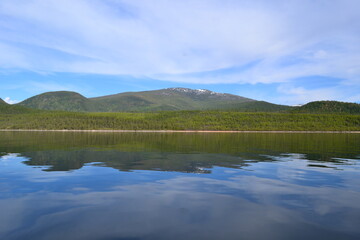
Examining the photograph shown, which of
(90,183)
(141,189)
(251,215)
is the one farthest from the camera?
(90,183)

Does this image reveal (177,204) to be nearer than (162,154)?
Yes

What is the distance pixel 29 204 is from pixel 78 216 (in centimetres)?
416

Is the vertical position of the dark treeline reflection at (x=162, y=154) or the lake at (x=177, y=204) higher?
the dark treeline reflection at (x=162, y=154)

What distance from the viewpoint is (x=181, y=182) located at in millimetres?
22219

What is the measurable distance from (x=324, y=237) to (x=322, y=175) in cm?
1608

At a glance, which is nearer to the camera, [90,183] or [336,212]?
[336,212]

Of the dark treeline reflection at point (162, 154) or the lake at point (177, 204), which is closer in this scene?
the lake at point (177, 204)

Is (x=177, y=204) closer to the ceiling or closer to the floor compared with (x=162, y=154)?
closer to the floor

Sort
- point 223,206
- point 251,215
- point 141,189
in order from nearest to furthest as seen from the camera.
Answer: point 251,215 < point 223,206 < point 141,189

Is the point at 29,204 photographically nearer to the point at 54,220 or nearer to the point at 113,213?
the point at 54,220

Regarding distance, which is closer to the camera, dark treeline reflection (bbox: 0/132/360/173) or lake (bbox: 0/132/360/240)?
lake (bbox: 0/132/360/240)

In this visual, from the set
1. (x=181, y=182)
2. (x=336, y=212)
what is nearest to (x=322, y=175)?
(x=336, y=212)

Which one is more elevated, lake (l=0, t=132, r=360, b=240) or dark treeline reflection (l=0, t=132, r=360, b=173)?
dark treeline reflection (l=0, t=132, r=360, b=173)

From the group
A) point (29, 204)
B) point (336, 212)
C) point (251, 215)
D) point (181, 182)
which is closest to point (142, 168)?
point (181, 182)
